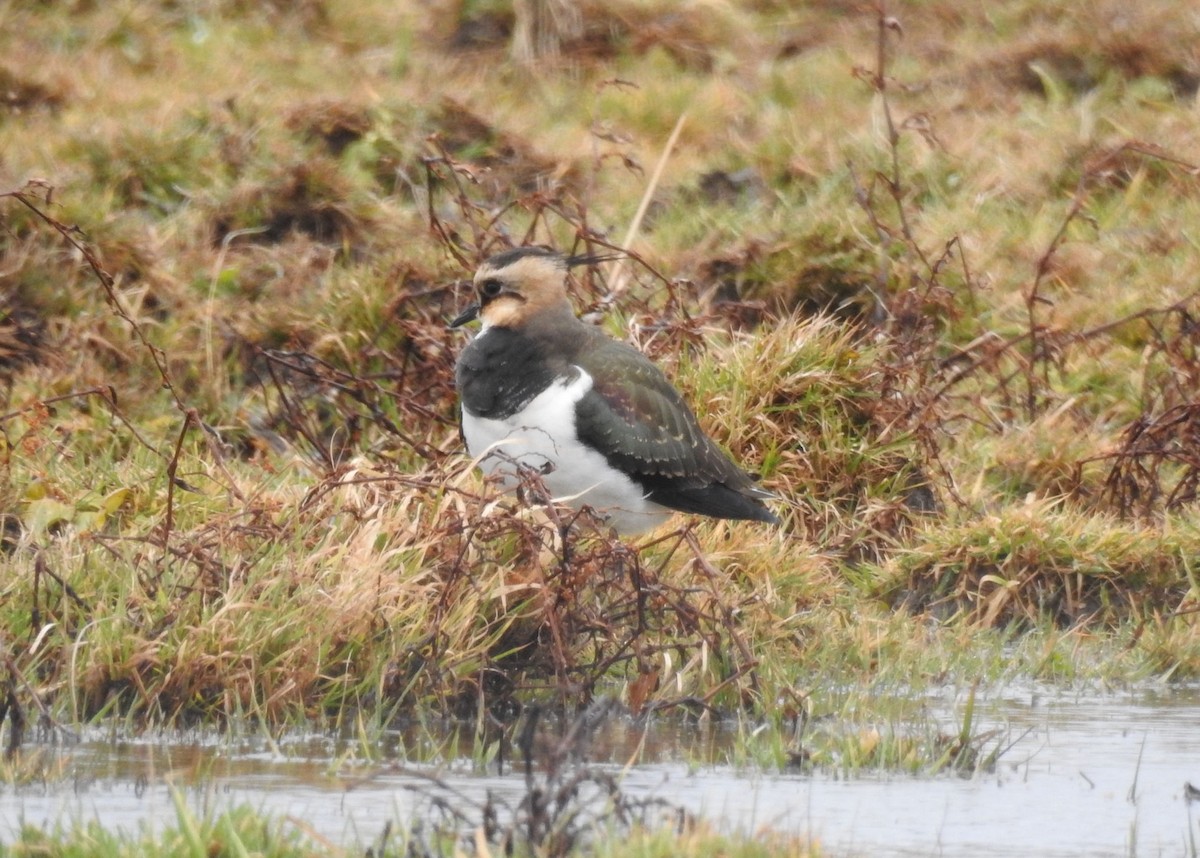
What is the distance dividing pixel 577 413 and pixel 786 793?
197cm

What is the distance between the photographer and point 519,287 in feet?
21.7

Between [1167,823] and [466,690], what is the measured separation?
6.21 ft

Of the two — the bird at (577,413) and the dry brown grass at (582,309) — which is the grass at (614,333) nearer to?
the dry brown grass at (582,309)

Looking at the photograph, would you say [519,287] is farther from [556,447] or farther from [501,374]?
[556,447]

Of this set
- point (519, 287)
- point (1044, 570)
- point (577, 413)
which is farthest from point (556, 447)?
point (1044, 570)

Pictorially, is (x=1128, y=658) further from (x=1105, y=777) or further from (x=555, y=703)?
(x=555, y=703)

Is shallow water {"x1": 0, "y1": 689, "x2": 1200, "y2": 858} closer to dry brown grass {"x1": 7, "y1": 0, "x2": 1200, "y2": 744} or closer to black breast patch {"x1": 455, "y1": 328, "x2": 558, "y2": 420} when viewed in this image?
dry brown grass {"x1": 7, "y1": 0, "x2": 1200, "y2": 744}

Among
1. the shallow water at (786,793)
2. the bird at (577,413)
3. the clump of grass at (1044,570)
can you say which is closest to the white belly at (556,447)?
the bird at (577,413)

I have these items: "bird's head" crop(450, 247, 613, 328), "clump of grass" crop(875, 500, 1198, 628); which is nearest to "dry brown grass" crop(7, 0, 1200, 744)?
"clump of grass" crop(875, 500, 1198, 628)

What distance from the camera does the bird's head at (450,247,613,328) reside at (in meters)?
6.58

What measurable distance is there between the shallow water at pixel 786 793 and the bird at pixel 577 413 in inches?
52.1

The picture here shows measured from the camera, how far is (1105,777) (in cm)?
487

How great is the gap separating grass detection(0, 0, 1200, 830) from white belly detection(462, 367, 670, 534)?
28cm

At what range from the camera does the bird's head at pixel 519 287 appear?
658cm
